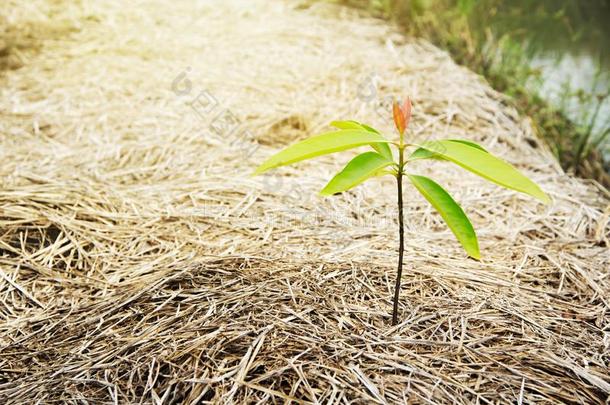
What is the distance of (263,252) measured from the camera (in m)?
1.22

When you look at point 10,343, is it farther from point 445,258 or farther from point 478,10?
point 478,10

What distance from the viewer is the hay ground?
874 mm

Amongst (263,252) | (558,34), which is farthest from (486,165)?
(558,34)

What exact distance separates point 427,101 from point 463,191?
666mm

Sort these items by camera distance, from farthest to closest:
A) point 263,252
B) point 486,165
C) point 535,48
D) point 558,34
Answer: point 558,34, point 535,48, point 263,252, point 486,165

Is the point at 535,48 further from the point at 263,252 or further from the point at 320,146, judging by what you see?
the point at 320,146

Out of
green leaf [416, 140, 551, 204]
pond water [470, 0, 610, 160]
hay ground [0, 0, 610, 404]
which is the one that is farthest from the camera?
pond water [470, 0, 610, 160]

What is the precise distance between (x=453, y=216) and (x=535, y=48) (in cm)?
257

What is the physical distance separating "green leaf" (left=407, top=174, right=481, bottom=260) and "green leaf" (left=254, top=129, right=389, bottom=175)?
96 millimetres

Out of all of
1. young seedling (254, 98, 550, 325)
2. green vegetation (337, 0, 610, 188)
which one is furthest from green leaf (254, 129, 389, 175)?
green vegetation (337, 0, 610, 188)

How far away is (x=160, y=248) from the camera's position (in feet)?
4.22

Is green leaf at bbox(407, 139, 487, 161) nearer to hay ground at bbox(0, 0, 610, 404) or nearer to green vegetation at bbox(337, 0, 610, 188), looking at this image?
hay ground at bbox(0, 0, 610, 404)

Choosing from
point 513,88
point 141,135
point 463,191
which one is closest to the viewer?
point 463,191

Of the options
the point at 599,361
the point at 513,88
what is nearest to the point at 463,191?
the point at 599,361
